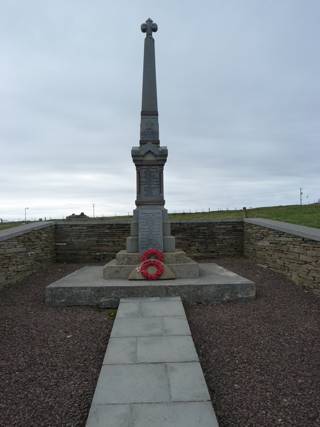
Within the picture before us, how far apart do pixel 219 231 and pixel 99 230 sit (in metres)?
4.23

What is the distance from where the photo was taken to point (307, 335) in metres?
4.14

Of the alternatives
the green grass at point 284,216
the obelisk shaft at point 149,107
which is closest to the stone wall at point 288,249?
the green grass at point 284,216

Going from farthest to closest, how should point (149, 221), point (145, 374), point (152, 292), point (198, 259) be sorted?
point (198, 259) → point (149, 221) → point (152, 292) → point (145, 374)

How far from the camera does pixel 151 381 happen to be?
9.38ft

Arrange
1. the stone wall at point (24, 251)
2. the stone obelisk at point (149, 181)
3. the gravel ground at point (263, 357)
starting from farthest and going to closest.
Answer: the stone obelisk at point (149, 181) → the stone wall at point (24, 251) → the gravel ground at point (263, 357)

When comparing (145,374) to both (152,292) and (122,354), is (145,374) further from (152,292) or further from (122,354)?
(152,292)

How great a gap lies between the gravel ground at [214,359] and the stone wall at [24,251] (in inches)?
60.8

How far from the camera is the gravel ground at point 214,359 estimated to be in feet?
8.41

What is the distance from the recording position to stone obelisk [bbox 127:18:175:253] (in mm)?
7305

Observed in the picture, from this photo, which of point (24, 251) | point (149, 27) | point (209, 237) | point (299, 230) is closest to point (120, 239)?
point (209, 237)

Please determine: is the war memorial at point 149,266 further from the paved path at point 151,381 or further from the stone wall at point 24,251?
the stone wall at point 24,251

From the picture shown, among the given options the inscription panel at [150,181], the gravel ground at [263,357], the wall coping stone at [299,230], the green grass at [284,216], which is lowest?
the gravel ground at [263,357]

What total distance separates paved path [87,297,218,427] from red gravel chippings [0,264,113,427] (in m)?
0.21

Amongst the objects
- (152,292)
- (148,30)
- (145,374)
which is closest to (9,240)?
(152,292)
